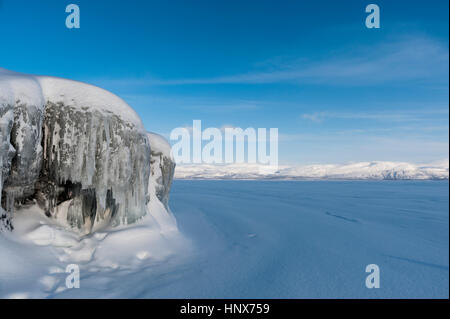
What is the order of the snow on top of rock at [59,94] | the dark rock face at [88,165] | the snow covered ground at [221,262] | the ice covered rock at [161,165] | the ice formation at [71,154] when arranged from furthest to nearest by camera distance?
the ice covered rock at [161,165] → the dark rock face at [88,165] → the ice formation at [71,154] → the snow on top of rock at [59,94] → the snow covered ground at [221,262]

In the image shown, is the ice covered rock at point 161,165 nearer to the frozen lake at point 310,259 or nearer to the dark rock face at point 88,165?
the frozen lake at point 310,259

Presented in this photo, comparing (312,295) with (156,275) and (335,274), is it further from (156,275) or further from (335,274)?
(156,275)

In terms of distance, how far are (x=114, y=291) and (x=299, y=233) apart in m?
8.05

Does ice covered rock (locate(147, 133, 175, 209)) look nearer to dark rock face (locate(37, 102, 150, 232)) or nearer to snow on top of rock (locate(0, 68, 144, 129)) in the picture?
dark rock face (locate(37, 102, 150, 232))

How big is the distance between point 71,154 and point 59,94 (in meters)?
1.90

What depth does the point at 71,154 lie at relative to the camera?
7.63 metres

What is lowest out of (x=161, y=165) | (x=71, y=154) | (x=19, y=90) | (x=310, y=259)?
(x=310, y=259)

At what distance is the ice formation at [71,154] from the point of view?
22.5ft

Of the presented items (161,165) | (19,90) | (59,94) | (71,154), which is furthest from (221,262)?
(19,90)

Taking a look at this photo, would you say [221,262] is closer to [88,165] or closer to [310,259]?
[310,259]

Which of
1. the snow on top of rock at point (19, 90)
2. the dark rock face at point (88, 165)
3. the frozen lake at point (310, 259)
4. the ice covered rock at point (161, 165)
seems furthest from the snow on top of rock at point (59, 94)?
the frozen lake at point (310, 259)

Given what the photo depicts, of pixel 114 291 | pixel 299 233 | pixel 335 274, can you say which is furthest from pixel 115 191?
pixel 299 233

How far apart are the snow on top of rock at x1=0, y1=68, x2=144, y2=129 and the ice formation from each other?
2 centimetres

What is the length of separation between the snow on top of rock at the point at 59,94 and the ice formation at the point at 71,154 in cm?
2
